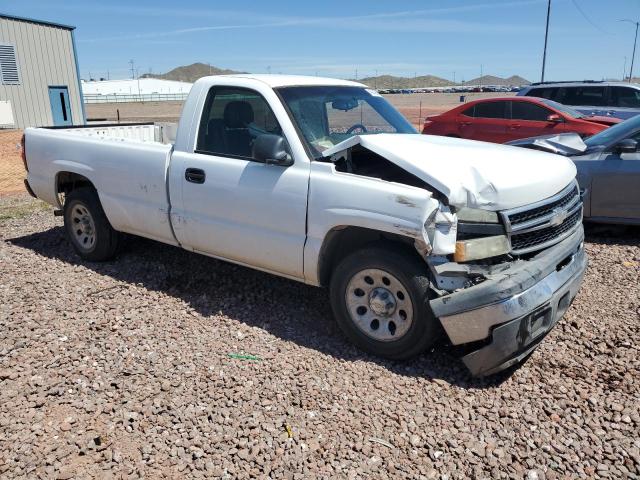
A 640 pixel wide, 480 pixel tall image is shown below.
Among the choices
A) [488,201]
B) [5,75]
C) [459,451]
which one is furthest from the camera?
[5,75]

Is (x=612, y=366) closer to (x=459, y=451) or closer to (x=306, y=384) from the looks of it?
(x=459, y=451)

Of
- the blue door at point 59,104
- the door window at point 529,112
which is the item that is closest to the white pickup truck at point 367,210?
the door window at point 529,112

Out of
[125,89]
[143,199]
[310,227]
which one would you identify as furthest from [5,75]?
[125,89]

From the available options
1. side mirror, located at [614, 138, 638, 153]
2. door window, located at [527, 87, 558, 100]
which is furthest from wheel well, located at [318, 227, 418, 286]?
door window, located at [527, 87, 558, 100]

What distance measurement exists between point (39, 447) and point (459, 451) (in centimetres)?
233

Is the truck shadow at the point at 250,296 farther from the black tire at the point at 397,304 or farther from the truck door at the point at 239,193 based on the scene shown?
the truck door at the point at 239,193

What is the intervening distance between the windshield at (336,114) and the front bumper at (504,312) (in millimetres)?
1552

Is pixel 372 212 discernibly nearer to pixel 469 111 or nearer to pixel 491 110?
pixel 491 110

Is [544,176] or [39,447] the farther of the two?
[544,176]

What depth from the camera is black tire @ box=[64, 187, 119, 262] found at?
5805 mm

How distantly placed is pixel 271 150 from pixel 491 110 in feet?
31.4

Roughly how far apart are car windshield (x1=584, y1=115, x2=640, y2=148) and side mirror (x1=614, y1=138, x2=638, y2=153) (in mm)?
143

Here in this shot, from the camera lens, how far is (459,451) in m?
3.06

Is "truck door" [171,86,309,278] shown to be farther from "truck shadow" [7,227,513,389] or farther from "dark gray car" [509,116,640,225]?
"dark gray car" [509,116,640,225]
